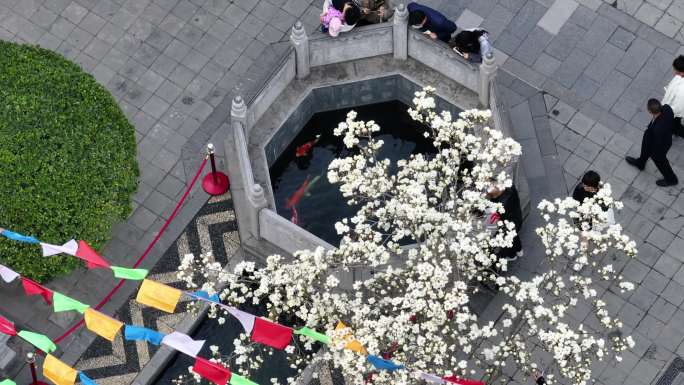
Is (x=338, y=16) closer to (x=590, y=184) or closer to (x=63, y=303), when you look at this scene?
(x=590, y=184)

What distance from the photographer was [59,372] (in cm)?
2211

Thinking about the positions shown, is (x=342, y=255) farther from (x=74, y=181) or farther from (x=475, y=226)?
(x=74, y=181)

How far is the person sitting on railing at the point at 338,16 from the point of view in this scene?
1066 inches

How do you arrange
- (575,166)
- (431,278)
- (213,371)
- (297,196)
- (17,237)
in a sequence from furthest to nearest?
(575,166), (297,196), (17,237), (213,371), (431,278)

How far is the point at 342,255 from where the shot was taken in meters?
21.2

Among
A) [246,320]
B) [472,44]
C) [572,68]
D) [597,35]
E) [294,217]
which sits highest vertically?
[597,35]

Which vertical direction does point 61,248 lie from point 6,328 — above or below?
above

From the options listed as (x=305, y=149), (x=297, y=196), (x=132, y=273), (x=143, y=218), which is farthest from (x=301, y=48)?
(x=132, y=273)

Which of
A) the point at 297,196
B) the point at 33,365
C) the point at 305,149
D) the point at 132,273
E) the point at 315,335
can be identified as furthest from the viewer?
the point at 305,149

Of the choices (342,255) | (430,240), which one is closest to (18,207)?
(342,255)

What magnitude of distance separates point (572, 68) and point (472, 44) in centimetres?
355

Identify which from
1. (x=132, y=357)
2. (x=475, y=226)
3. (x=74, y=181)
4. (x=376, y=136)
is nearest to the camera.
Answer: (x=475, y=226)

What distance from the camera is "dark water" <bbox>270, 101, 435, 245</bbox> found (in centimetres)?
2741

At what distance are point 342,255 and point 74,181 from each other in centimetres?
633
